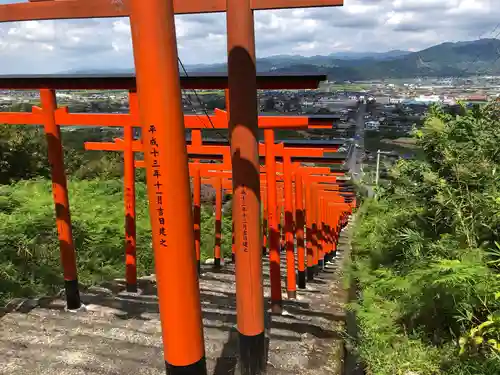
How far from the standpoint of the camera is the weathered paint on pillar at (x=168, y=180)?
2.68 meters

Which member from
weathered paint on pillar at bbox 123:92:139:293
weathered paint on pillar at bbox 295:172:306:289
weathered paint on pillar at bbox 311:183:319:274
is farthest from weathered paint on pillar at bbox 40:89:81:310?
weathered paint on pillar at bbox 311:183:319:274

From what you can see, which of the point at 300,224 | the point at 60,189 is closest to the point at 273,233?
the point at 300,224

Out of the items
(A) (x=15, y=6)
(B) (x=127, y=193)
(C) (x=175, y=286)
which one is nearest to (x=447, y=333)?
(C) (x=175, y=286)

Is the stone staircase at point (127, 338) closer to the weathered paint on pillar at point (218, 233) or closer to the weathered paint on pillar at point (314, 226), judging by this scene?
the weathered paint on pillar at point (314, 226)

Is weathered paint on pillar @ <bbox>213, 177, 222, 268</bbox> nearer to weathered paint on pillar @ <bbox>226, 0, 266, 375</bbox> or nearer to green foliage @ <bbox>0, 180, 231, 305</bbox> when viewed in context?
green foliage @ <bbox>0, 180, 231, 305</bbox>

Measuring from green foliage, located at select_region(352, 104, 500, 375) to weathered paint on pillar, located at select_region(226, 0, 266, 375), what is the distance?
164 cm

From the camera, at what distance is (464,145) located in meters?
6.55

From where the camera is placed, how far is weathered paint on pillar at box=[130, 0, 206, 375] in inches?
106

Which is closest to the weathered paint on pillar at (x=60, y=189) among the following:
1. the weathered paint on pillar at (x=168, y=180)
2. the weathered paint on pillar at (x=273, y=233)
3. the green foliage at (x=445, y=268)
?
the weathered paint on pillar at (x=273, y=233)

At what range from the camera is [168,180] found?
2873 millimetres

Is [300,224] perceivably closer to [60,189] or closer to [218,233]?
[218,233]

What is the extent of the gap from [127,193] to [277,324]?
3282 mm

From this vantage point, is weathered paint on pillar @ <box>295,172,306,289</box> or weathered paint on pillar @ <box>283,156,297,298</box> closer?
weathered paint on pillar @ <box>283,156,297,298</box>

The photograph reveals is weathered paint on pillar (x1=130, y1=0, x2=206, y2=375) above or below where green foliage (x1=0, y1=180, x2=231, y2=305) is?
above
